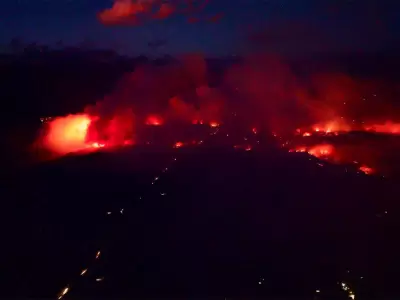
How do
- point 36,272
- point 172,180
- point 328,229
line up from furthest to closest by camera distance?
1. point 172,180
2. point 328,229
3. point 36,272

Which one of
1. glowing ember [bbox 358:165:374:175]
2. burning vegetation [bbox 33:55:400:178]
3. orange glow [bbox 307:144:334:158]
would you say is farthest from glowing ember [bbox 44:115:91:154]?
glowing ember [bbox 358:165:374:175]

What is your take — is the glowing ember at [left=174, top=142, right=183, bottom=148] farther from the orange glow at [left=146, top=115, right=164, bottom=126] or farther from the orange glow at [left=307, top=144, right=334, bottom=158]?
the orange glow at [left=307, top=144, right=334, bottom=158]

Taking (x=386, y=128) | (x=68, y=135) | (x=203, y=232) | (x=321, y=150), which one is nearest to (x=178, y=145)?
(x=321, y=150)

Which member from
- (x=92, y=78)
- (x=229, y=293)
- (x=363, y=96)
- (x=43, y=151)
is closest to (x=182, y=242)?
(x=229, y=293)

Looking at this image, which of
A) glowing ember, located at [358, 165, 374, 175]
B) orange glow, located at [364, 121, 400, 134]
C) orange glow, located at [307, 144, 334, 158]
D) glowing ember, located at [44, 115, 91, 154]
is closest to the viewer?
glowing ember, located at [358, 165, 374, 175]

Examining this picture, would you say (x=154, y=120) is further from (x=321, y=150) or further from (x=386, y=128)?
(x=386, y=128)

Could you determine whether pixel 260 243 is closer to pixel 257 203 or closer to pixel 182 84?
pixel 257 203

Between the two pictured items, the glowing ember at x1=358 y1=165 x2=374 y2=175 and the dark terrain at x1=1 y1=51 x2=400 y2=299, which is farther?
the glowing ember at x1=358 y1=165 x2=374 y2=175
